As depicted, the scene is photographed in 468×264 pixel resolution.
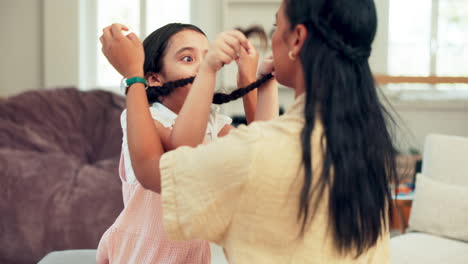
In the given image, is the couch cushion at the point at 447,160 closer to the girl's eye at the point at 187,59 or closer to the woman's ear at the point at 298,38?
the girl's eye at the point at 187,59

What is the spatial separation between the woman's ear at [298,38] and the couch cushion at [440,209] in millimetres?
1799

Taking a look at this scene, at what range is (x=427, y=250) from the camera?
234 centimetres

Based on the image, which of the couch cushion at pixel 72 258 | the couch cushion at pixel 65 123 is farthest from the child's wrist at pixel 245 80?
the couch cushion at pixel 65 123

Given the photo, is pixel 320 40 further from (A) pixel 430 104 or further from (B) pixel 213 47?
(A) pixel 430 104

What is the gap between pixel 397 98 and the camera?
4.61 meters

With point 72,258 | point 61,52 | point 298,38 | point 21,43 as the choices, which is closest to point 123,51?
point 298,38

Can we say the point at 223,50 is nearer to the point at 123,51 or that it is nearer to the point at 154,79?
the point at 123,51

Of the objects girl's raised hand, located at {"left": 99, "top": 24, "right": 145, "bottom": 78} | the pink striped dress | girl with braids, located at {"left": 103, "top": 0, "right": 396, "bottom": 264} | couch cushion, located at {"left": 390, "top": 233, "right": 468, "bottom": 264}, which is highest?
girl's raised hand, located at {"left": 99, "top": 24, "right": 145, "bottom": 78}

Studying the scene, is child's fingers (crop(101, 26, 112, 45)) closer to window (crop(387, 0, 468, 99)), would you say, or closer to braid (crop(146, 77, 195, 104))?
braid (crop(146, 77, 195, 104))

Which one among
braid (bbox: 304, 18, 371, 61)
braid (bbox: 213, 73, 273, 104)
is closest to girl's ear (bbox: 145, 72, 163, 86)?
braid (bbox: 213, 73, 273, 104)

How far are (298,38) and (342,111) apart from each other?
125mm

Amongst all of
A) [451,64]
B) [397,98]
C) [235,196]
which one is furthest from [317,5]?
[451,64]

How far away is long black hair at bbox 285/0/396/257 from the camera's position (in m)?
0.83

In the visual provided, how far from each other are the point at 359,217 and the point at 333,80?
0.66ft
